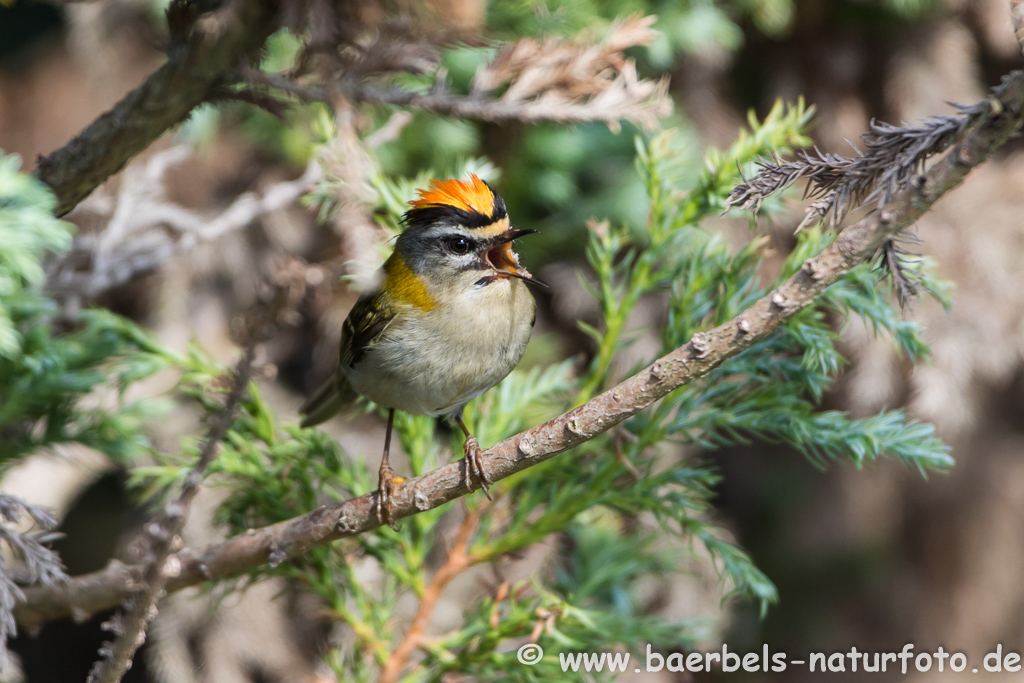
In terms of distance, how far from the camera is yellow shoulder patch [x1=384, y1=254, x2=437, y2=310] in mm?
1546

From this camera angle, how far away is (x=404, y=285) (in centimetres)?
159

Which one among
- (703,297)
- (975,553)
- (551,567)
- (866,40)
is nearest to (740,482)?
(975,553)

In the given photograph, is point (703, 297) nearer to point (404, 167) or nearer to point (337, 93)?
point (337, 93)

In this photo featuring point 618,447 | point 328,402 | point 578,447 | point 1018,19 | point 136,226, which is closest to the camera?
point 1018,19

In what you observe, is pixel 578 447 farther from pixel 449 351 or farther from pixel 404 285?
pixel 404 285

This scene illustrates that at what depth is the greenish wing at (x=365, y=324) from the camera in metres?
1.56

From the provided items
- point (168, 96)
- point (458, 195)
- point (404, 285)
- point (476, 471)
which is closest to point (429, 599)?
point (476, 471)

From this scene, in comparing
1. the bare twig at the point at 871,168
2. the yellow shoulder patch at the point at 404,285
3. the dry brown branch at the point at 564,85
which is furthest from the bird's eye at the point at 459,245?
the bare twig at the point at 871,168

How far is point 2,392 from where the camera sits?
141 centimetres

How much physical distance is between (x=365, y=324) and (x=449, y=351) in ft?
0.82

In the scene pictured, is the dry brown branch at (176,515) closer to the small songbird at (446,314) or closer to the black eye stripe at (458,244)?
the small songbird at (446,314)

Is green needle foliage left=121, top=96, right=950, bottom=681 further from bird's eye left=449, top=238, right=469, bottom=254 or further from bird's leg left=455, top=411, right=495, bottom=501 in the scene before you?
bird's leg left=455, top=411, right=495, bottom=501

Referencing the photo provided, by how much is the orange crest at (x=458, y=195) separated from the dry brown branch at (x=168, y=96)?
1.23 feet

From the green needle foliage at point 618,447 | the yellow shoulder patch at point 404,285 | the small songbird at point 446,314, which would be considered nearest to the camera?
the green needle foliage at point 618,447
